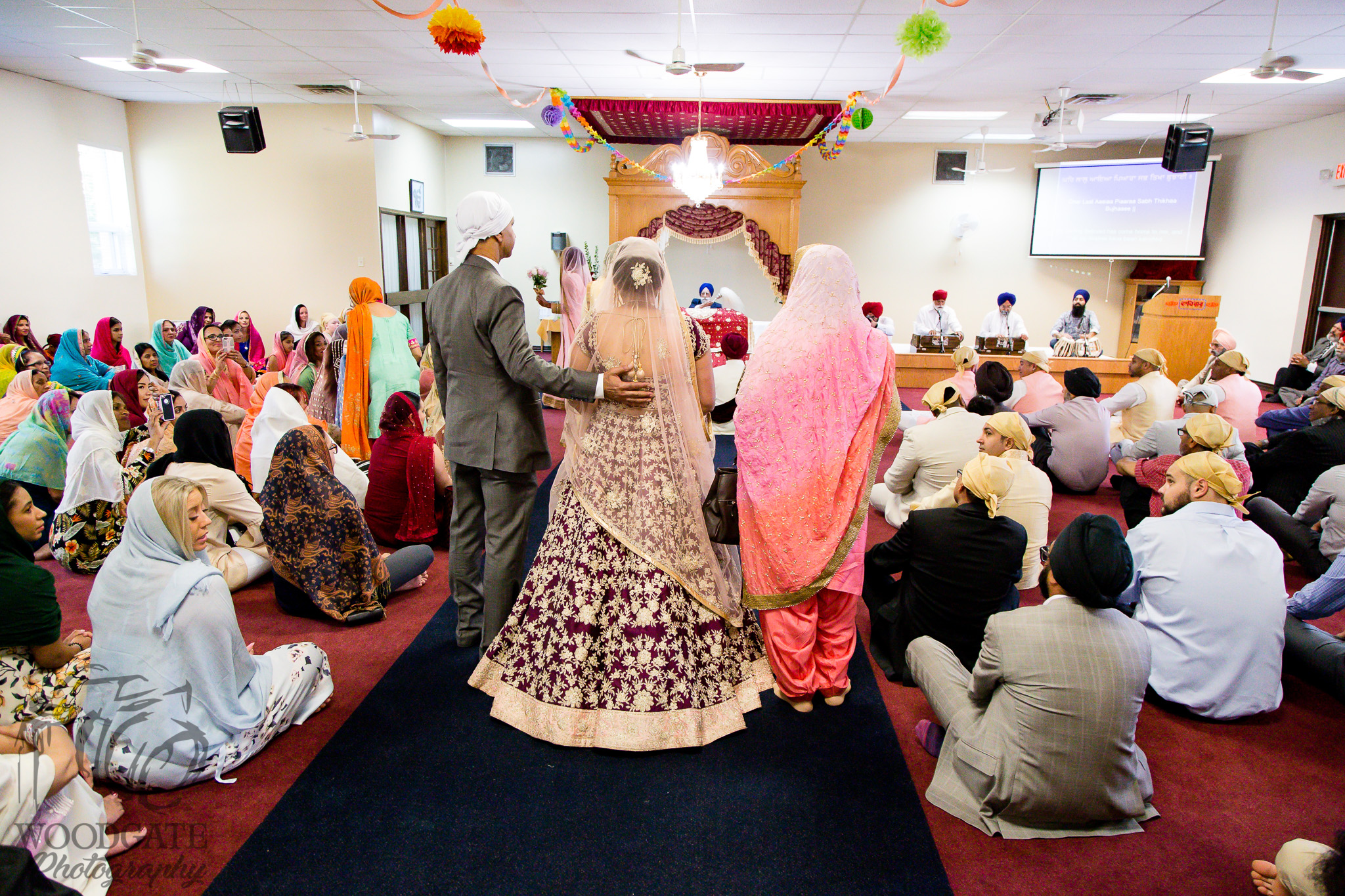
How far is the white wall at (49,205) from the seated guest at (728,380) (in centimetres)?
641

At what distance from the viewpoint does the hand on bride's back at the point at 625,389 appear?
2363 mm

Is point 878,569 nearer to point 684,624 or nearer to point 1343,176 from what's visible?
point 684,624

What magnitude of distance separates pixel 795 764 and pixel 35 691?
6.62 ft

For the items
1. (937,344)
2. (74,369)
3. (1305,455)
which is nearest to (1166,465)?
(1305,455)

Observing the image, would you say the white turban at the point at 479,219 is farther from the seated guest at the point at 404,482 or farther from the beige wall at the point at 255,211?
the beige wall at the point at 255,211

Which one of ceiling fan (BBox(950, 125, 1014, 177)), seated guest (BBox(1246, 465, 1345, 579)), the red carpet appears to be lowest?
the red carpet

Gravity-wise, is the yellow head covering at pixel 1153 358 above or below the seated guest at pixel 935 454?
above

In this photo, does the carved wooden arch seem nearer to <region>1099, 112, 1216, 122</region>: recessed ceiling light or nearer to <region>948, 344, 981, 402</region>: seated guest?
<region>1099, 112, 1216, 122</region>: recessed ceiling light

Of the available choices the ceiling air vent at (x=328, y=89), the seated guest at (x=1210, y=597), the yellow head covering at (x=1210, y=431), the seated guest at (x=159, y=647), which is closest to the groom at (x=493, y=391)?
the seated guest at (x=159, y=647)

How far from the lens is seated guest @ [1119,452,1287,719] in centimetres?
226

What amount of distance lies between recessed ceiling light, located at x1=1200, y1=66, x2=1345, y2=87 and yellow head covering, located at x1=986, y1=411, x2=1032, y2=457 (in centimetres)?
557

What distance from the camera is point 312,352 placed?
17.9 ft

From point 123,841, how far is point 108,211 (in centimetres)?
926

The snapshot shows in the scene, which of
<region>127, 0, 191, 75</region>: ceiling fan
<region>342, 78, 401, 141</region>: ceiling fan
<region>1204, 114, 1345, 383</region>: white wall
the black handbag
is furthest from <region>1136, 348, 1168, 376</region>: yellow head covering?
<region>342, 78, 401, 141</region>: ceiling fan
